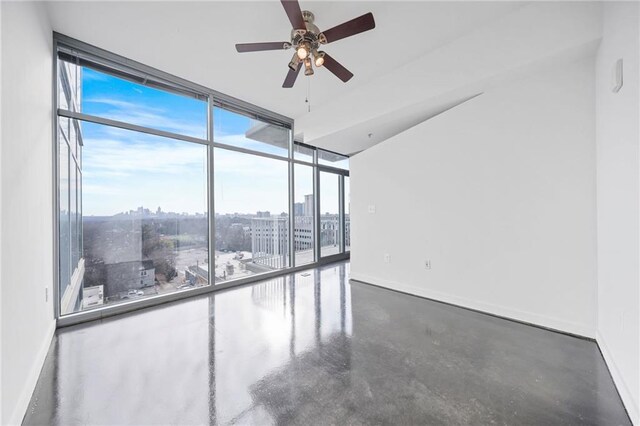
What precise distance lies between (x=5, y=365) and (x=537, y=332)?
398cm

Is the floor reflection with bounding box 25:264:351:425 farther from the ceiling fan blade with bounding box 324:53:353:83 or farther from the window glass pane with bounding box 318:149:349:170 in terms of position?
the window glass pane with bounding box 318:149:349:170

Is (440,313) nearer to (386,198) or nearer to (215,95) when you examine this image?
(386,198)

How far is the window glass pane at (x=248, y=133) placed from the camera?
4.00 metres

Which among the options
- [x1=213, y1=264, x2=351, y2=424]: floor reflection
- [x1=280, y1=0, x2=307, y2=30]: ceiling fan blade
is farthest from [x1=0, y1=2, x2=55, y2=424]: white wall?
[x1=280, y1=0, x2=307, y2=30]: ceiling fan blade

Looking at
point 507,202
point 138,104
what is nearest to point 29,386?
point 138,104

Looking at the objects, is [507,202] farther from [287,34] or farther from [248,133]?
[248,133]

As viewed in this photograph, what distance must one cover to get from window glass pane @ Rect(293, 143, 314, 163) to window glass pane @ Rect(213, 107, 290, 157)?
0.69ft

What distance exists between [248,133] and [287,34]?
76.3 inches

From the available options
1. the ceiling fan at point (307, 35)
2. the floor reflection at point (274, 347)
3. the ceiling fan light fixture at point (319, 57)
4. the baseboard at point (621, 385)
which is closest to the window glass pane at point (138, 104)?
the ceiling fan at point (307, 35)

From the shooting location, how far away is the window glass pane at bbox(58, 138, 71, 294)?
2688mm

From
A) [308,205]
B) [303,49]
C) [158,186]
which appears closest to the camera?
[303,49]

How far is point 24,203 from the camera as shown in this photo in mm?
1745

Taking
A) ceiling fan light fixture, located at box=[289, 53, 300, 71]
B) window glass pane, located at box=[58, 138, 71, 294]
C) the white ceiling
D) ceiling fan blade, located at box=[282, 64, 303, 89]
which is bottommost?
window glass pane, located at box=[58, 138, 71, 294]

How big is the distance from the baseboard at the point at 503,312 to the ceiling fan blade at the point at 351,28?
3.12m
